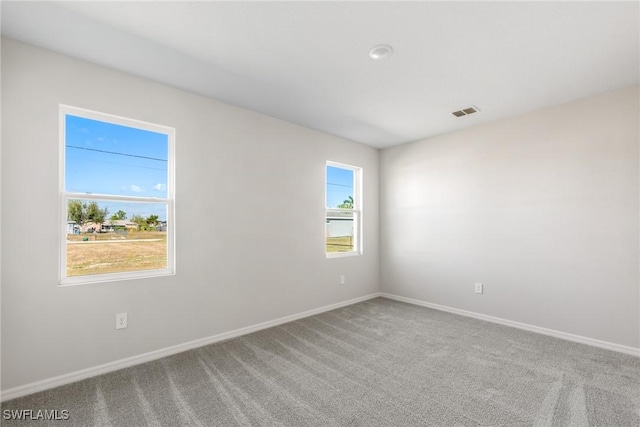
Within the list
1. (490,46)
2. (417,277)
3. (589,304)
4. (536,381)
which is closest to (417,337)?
(536,381)

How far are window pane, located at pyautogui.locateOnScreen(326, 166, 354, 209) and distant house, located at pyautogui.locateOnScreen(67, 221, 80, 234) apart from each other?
2790mm

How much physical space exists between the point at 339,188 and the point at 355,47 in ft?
8.07

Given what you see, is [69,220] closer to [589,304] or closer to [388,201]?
[388,201]

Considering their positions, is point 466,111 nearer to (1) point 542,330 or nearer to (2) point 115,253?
(1) point 542,330

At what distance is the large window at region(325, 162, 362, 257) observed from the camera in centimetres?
422

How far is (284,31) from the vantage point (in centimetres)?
194

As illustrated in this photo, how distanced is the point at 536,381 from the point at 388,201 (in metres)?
3.00

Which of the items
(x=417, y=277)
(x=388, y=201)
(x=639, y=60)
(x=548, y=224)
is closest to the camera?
(x=639, y=60)

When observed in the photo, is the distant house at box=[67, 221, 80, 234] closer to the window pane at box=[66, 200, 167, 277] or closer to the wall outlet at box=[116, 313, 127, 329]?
the window pane at box=[66, 200, 167, 277]

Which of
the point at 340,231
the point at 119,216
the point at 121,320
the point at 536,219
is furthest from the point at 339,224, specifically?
the point at 121,320

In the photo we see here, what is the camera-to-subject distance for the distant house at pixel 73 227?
2266mm

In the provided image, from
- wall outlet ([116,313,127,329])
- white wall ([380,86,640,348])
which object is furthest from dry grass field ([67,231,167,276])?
white wall ([380,86,640,348])

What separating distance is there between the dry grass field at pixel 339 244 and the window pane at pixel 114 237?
7.15 feet

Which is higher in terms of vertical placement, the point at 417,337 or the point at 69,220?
the point at 69,220
